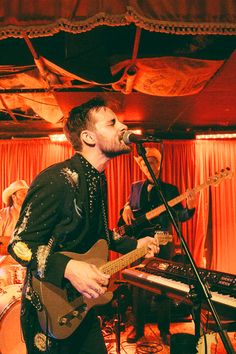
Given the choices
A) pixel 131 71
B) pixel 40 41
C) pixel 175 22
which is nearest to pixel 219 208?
pixel 131 71

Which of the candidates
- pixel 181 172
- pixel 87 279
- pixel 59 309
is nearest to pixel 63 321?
pixel 59 309

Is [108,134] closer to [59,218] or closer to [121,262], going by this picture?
[59,218]

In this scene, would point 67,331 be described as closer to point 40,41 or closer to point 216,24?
point 216,24

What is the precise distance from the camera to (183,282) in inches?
131

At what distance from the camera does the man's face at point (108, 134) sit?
2.35 m

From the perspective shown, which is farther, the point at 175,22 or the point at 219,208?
the point at 219,208

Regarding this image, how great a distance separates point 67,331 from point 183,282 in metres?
1.60

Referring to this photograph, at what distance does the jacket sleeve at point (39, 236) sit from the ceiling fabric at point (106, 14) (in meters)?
1.06

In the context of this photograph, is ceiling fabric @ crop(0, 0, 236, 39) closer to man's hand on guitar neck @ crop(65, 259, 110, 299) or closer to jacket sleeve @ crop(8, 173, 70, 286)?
jacket sleeve @ crop(8, 173, 70, 286)

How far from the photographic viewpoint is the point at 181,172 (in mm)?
8398

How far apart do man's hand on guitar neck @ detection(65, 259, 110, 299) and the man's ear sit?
2.91 ft

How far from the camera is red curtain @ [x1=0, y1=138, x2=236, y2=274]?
829cm

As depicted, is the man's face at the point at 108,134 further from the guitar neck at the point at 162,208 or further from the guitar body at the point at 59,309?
the guitar neck at the point at 162,208

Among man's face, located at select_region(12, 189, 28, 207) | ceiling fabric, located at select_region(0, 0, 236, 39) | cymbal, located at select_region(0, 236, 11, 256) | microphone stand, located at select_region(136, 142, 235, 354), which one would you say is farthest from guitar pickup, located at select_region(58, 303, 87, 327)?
man's face, located at select_region(12, 189, 28, 207)
